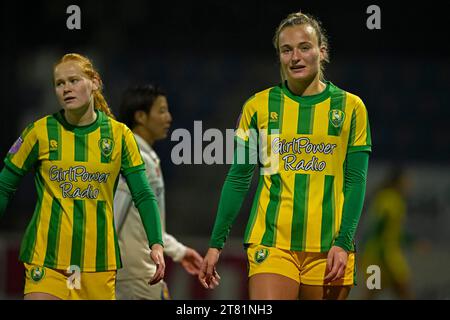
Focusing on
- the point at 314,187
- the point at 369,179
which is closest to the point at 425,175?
the point at 369,179

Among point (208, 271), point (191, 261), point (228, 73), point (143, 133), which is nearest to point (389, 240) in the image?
point (228, 73)

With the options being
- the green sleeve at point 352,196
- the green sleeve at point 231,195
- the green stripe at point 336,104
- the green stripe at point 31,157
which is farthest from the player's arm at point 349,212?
the green stripe at point 31,157

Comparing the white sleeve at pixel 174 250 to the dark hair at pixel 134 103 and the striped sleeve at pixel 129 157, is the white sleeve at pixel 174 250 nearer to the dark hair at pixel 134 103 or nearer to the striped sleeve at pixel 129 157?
the dark hair at pixel 134 103

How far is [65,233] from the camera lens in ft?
11.4

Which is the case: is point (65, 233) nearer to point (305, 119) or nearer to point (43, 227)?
point (43, 227)

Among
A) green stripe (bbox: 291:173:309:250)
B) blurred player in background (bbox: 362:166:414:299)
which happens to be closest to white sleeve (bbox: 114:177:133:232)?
green stripe (bbox: 291:173:309:250)

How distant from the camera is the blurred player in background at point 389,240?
7.23m

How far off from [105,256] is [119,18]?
5.60 m

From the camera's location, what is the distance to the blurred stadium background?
25.0 ft

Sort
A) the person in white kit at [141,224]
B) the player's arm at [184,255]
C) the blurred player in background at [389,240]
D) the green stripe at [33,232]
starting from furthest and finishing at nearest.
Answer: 1. the blurred player in background at [389,240]
2. the player's arm at [184,255]
3. the person in white kit at [141,224]
4. the green stripe at [33,232]

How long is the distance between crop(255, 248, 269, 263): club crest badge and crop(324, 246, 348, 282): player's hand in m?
0.23

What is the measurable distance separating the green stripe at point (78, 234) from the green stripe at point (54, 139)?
206 millimetres

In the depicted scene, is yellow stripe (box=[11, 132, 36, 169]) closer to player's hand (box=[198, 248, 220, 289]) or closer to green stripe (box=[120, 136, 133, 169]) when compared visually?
green stripe (box=[120, 136, 133, 169])

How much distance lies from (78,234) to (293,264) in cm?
84
